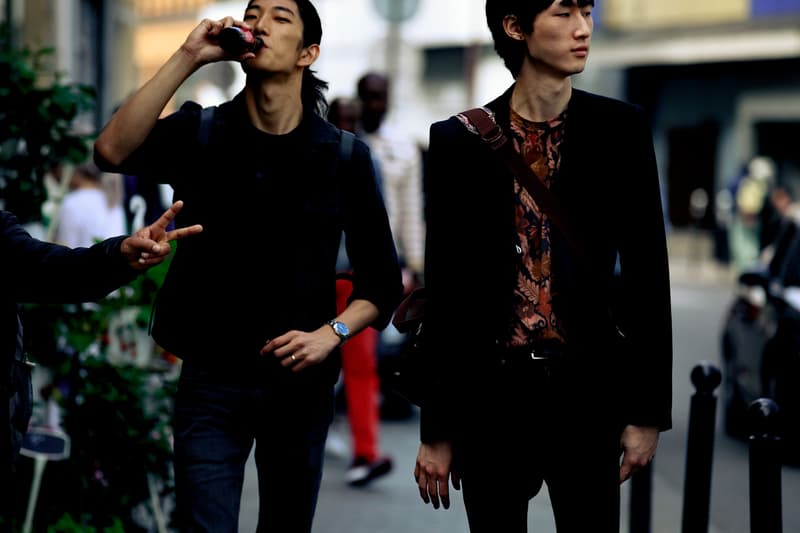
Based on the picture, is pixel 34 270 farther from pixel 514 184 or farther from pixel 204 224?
pixel 514 184

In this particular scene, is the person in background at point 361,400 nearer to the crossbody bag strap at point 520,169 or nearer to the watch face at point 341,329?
the watch face at point 341,329

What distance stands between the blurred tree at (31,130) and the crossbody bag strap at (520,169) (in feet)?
7.72

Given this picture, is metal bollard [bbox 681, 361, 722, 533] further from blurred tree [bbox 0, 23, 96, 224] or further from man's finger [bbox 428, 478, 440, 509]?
blurred tree [bbox 0, 23, 96, 224]

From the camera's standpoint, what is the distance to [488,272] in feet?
10.8

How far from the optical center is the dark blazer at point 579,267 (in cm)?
326

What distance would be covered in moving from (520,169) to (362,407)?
4240 millimetres

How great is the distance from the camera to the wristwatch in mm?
3625

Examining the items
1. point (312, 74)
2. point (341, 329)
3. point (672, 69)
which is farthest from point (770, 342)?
point (672, 69)

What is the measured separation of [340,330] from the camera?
364 cm

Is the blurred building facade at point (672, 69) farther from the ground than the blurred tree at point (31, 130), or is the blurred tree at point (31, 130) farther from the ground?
the blurred building facade at point (672, 69)

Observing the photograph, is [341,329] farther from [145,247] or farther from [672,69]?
[672,69]

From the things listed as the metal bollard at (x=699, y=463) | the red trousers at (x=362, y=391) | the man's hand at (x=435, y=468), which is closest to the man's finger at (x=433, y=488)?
the man's hand at (x=435, y=468)

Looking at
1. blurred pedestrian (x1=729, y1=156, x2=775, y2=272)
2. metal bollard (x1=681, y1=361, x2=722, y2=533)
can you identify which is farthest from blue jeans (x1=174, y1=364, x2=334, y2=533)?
blurred pedestrian (x1=729, y1=156, x2=775, y2=272)

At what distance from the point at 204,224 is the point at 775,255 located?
6.79m
